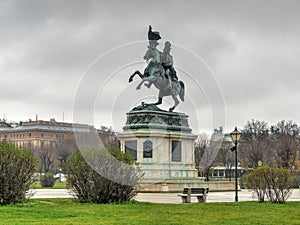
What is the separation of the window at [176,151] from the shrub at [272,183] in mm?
13571

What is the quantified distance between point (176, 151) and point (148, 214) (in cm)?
2003

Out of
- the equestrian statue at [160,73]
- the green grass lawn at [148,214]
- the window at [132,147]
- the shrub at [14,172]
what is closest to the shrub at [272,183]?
the green grass lawn at [148,214]

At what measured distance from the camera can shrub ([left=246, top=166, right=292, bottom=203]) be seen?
76.5ft

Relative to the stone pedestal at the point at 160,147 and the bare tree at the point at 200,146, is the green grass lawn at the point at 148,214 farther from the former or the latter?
the bare tree at the point at 200,146

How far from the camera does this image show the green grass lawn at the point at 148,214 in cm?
1571

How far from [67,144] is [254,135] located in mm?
34907

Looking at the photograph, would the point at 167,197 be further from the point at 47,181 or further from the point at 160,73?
the point at 47,181

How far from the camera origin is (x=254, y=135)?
9844 cm

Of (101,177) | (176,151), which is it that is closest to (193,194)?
(101,177)

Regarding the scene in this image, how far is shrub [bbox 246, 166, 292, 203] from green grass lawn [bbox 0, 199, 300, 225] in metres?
1.86

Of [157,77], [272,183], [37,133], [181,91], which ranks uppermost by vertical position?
[37,133]

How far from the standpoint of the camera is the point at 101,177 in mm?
22266

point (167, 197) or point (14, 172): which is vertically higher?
point (14, 172)

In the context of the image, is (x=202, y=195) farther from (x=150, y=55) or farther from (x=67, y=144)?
(x=67, y=144)
